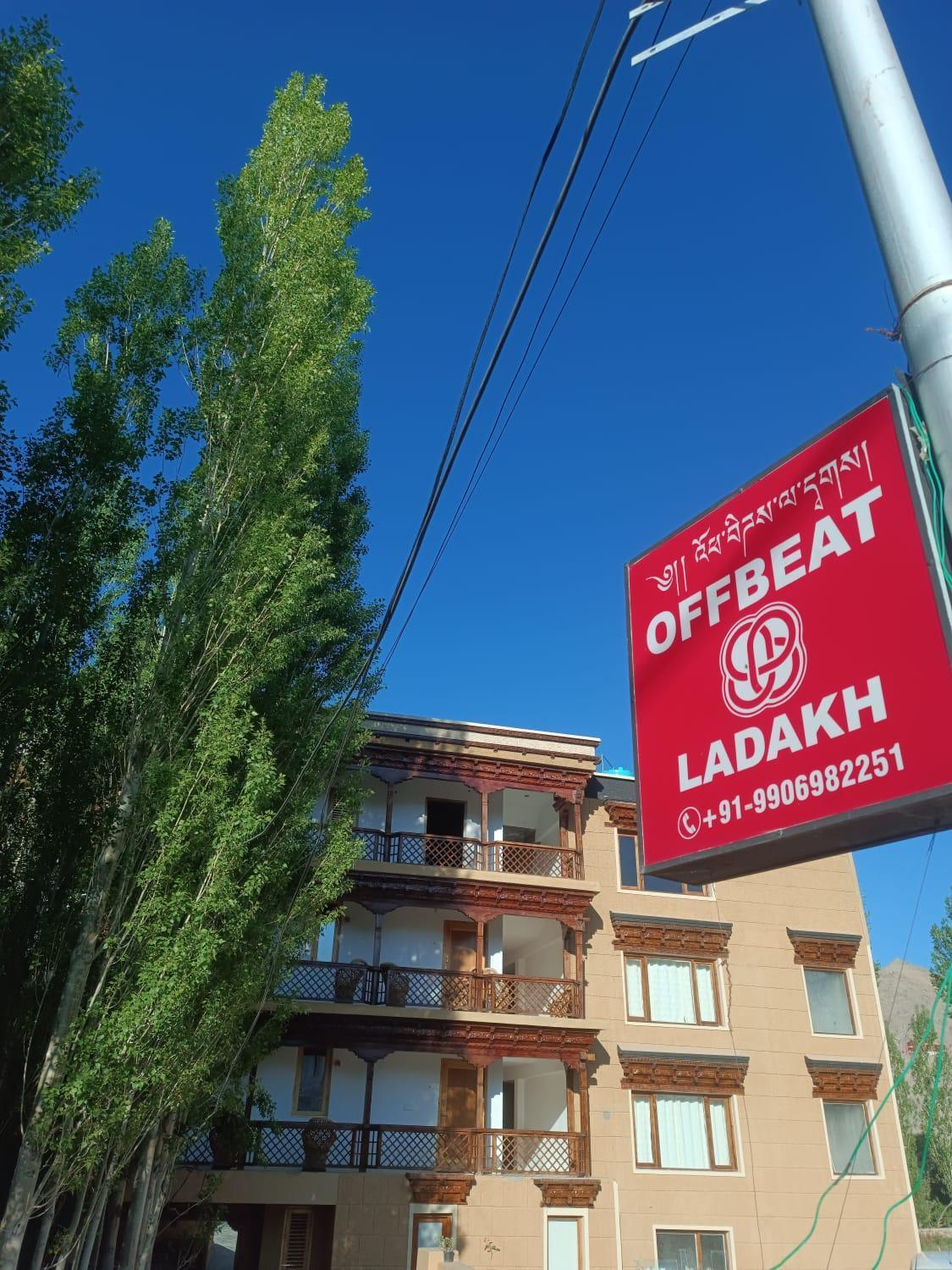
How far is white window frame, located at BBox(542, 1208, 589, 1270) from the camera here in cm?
1819

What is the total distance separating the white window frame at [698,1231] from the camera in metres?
19.1

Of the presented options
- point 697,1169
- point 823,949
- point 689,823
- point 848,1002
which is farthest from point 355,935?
point 689,823

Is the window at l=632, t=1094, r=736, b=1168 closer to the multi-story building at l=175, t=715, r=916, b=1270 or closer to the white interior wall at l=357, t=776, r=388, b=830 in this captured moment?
the multi-story building at l=175, t=715, r=916, b=1270

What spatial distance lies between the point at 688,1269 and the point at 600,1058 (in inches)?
170

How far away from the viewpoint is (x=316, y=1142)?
1783 cm

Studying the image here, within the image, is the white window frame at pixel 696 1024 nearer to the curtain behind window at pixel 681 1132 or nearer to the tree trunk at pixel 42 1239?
Result: the curtain behind window at pixel 681 1132

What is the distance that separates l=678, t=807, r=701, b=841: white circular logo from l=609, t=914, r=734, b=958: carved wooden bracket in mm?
18997

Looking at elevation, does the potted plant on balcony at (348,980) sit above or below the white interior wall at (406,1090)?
above

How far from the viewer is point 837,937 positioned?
2344 cm

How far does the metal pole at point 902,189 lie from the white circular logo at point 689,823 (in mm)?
1782

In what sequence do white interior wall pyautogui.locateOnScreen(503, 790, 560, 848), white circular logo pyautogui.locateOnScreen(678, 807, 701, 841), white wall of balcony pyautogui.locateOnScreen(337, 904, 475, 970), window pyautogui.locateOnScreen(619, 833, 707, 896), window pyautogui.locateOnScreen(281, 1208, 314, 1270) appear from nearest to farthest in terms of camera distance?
white circular logo pyautogui.locateOnScreen(678, 807, 701, 841), window pyautogui.locateOnScreen(281, 1208, 314, 1270), white wall of balcony pyautogui.locateOnScreen(337, 904, 475, 970), window pyautogui.locateOnScreen(619, 833, 707, 896), white interior wall pyautogui.locateOnScreen(503, 790, 560, 848)

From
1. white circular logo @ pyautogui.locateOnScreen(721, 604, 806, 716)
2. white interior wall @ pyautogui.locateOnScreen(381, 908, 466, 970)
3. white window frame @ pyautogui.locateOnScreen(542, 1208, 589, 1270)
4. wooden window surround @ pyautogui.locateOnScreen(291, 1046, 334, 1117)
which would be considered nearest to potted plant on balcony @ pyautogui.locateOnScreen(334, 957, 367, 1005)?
wooden window surround @ pyautogui.locateOnScreen(291, 1046, 334, 1117)

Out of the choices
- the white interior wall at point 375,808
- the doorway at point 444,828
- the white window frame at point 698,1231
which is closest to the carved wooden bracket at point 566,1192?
the white window frame at point 698,1231

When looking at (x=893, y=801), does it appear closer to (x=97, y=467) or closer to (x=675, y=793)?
(x=675, y=793)
